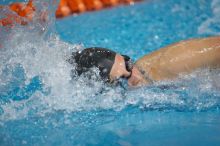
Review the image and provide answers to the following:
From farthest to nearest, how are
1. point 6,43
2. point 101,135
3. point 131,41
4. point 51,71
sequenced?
point 131,41 → point 6,43 → point 51,71 → point 101,135

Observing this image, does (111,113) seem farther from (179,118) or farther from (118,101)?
(179,118)

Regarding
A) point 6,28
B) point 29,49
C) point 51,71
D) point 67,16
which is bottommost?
point 51,71

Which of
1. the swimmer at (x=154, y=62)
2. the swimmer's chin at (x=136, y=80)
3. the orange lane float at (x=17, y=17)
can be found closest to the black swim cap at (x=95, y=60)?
the swimmer at (x=154, y=62)

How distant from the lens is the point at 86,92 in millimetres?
2207

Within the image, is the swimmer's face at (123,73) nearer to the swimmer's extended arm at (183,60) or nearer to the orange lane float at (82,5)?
the swimmer's extended arm at (183,60)

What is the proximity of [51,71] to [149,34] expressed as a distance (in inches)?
64.2

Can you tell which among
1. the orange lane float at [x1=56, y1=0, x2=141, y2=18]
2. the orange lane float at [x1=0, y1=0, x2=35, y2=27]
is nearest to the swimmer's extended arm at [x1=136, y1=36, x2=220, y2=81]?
the orange lane float at [x1=0, y1=0, x2=35, y2=27]

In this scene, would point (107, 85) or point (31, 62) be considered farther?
point (31, 62)

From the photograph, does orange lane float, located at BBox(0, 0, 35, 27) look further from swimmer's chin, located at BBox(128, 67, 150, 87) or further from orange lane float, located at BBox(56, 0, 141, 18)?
orange lane float, located at BBox(56, 0, 141, 18)

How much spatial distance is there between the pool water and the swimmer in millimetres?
50

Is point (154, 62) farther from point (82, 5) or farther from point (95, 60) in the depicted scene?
point (82, 5)

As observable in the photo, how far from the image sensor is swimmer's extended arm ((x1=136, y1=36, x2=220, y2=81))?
2129 mm

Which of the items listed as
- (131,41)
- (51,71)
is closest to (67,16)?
(131,41)

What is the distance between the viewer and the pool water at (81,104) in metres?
1.90
